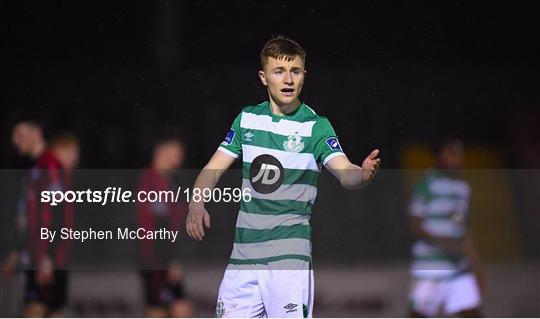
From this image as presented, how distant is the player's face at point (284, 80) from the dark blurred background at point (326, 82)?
0.27 m

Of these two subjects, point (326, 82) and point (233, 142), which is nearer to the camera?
point (233, 142)

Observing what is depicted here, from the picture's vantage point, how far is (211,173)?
5613 millimetres

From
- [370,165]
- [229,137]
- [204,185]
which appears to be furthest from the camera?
[204,185]

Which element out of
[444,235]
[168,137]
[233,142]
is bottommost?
[444,235]

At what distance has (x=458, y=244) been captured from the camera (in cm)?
587

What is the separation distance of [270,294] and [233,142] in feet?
2.51

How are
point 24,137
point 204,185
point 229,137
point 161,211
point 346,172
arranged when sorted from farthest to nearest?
1. point 24,137
2. point 161,211
3. point 204,185
4. point 229,137
5. point 346,172

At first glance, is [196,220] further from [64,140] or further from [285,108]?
[64,140]

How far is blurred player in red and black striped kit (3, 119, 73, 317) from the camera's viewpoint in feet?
18.9

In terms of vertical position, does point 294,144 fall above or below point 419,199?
above

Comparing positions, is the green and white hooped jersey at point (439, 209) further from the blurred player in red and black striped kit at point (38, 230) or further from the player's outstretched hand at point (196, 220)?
the blurred player in red and black striped kit at point (38, 230)

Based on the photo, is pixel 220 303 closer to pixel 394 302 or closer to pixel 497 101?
pixel 394 302

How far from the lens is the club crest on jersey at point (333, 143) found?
5281 mm

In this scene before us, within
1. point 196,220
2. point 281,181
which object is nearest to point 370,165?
point 281,181
